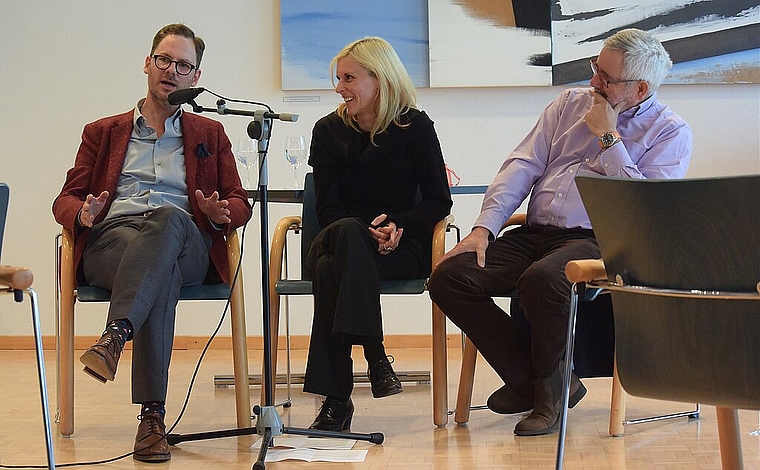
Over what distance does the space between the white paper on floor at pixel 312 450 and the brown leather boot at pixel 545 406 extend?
0.48 meters

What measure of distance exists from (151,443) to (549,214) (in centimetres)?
129

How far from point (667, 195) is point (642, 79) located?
147 centimetres

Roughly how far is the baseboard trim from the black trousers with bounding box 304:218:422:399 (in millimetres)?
1893

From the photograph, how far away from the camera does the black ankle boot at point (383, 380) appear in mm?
2650

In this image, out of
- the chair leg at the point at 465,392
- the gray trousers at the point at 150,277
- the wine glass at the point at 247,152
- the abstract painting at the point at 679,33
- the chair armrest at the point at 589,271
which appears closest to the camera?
the chair armrest at the point at 589,271

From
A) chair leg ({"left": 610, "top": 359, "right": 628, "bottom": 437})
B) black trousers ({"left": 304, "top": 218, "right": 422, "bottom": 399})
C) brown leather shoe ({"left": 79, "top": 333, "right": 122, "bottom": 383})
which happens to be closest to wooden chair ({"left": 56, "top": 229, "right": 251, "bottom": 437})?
black trousers ({"left": 304, "top": 218, "right": 422, "bottom": 399})

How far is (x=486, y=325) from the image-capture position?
2.83 m

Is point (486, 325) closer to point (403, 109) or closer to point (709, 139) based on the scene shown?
point (403, 109)

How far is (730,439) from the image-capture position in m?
1.78

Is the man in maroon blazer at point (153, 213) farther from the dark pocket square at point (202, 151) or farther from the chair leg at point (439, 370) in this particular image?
the chair leg at point (439, 370)

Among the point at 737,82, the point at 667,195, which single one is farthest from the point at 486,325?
the point at 737,82

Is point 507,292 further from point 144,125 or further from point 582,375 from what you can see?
point 144,125

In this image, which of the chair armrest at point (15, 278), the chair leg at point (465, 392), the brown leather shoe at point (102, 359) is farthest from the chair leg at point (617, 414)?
the chair armrest at point (15, 278)

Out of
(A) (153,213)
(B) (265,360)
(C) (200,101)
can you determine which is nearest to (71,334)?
(A) (153,213)
